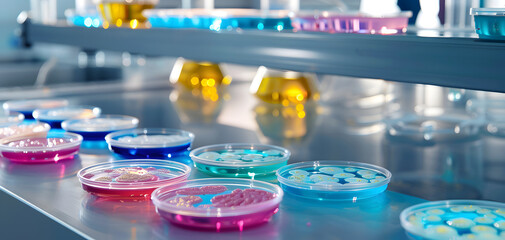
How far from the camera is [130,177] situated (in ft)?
3.52

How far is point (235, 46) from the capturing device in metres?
1.23

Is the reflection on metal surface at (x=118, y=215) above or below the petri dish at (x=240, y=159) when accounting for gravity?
below

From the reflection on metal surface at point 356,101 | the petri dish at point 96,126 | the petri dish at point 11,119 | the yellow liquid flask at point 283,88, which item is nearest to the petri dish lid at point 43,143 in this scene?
the petri dish at point 96,126

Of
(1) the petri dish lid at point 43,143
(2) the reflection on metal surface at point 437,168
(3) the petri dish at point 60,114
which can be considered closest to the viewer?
(2) the reflection on metal surface at point 437,168

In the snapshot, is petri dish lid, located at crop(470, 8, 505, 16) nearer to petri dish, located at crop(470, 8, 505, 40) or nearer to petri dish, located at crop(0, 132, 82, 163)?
petri dish, located at crop(470, 8, 505, 40)

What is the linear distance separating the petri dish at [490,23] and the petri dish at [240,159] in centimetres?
47

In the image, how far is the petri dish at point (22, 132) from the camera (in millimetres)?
1376

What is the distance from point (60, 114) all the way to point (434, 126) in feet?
3.55

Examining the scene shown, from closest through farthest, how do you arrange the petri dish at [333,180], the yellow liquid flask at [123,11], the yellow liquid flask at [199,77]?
the petri dish at [333,180] < the yellow liquid flask at [123,11] < the yellow liquid flask at [199,77]

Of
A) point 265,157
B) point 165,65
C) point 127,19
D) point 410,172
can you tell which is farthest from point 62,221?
point 165,65

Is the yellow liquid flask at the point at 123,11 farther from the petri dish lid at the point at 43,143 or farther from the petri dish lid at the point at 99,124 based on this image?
the petri dish lid at the point at 43,143

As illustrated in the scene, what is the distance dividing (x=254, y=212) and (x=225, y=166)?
30cm

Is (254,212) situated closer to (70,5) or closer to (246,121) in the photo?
(246,121)

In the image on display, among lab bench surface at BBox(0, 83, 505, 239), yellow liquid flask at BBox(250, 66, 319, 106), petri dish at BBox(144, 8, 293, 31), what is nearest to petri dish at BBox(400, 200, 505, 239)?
lab bench surface at BBox(0, 83, 505, 239)
